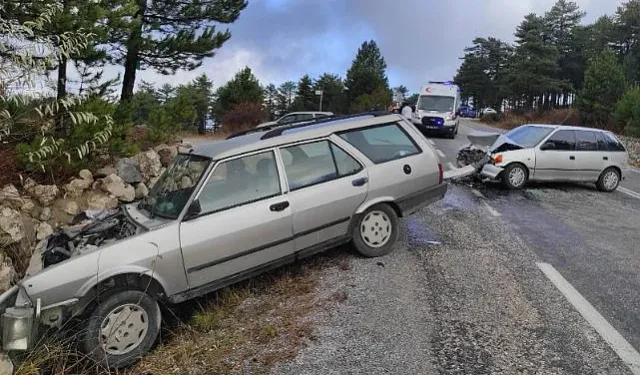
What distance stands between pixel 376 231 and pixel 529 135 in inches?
307

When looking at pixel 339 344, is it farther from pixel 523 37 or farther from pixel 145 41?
pixel 523 37

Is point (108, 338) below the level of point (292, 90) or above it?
below

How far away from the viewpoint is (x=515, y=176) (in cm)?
1191

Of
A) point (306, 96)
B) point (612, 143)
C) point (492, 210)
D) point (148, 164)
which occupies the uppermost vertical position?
point (306, 96)

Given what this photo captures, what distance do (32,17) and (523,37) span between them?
6734cm

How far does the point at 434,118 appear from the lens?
2470cm

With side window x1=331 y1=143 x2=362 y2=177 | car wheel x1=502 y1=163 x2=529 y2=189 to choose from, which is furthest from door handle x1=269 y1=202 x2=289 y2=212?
car wheel x1=502 y1=163 x2=529 y2=189

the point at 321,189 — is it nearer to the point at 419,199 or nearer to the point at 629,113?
the point at 419,199

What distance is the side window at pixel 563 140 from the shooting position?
12.1 m

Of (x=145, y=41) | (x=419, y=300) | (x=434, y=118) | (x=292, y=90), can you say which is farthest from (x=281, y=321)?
(x=292, y=90)

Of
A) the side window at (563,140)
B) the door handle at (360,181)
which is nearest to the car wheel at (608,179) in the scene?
the side window at (563,140)

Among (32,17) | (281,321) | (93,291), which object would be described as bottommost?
(281,321)

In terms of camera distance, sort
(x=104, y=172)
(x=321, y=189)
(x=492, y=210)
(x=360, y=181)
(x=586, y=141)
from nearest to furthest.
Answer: (x=321, y=189) → (x=360, y=181) → (x=492, y=210) → (x=104, y=172) → (x=586, y=141)

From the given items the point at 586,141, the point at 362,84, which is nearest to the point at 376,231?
the point at 586,141
